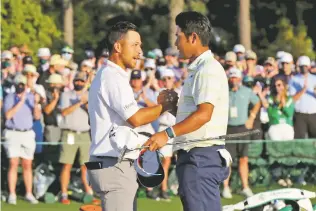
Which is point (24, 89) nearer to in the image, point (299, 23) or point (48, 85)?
point (48, 85)

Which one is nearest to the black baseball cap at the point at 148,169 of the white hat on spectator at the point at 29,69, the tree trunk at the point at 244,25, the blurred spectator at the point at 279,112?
the white hat on spectator at the point at 29,69

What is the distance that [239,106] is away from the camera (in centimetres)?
1678

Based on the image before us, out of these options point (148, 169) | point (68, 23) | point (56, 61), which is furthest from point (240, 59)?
point (68, 23)

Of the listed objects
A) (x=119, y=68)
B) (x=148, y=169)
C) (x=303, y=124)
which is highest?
(x=303, y=124)

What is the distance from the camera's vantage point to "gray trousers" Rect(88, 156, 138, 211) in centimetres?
820

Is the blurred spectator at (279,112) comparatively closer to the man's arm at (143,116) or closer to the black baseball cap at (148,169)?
the black baseball cap at (148,169)

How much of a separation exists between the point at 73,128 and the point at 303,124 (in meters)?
3.76

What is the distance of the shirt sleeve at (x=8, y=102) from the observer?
15.8m

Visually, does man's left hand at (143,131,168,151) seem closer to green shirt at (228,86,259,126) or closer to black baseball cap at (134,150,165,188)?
black baseball cap at (134,150,165,188)

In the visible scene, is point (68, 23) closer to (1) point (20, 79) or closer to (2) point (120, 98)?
(1) point (20, 79)

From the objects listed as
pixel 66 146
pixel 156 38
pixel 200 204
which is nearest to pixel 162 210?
pixel 66 146

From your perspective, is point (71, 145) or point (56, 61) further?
point (56, 61)

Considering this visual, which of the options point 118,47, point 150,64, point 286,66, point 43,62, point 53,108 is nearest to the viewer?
point 118,47

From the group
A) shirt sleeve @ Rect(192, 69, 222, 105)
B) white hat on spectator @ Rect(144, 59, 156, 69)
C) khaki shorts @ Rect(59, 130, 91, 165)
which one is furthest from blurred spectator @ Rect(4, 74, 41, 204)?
shirt sleeve @ Rect(192, 69, 222, 105)
